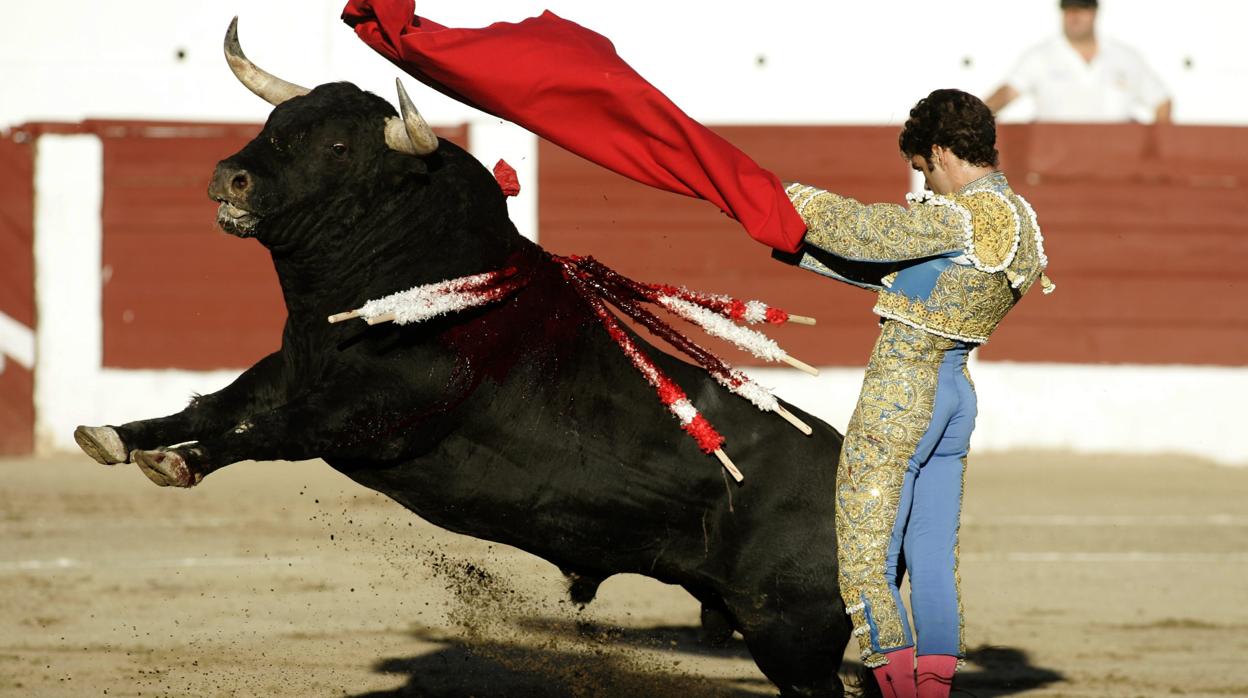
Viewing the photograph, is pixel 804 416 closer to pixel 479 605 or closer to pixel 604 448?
pixel 604 448

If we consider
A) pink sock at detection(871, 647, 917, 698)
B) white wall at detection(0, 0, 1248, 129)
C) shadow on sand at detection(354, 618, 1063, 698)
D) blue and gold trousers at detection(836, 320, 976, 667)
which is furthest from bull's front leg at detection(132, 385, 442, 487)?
white wall at detection(0, 0, 1248, 129)

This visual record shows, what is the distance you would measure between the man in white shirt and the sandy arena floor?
2.43 m

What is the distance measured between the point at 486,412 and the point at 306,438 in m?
0.36

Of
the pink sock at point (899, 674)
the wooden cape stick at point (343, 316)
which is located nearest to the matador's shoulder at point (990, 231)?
the pink sock at point (899, 674)

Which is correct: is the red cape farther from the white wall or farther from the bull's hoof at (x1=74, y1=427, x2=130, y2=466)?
the white wall

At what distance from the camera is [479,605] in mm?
4629

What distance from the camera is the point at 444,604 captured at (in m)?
5.19

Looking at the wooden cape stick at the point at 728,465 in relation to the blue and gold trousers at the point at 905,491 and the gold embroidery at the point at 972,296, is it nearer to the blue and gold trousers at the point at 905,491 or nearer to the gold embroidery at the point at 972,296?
the blue and gold trousers at the point at 905,491

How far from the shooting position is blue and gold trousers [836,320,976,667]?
9.91 ft

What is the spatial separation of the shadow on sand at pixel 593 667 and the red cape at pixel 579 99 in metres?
1.41

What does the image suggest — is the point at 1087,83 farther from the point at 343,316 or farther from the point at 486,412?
the point at 343,316

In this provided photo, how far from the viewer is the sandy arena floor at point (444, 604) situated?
425 cm

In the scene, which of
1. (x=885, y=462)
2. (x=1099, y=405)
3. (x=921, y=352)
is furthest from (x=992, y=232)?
(x=1099, y=405)

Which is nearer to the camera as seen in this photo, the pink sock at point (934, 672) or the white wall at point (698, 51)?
the pink sock at point (934, 672)
